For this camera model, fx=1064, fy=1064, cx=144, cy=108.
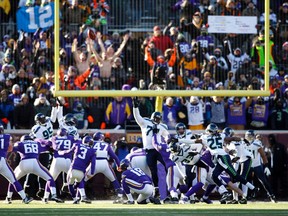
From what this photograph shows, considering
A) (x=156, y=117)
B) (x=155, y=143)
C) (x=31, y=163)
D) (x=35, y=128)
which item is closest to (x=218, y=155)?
(x=155, y=143)

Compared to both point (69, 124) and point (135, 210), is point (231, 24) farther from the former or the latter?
point (135, 210)

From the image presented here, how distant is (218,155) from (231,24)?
221cm

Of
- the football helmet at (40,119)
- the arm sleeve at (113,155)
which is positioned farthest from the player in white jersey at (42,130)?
the arm sleeve at (113,155)

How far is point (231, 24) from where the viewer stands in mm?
17516

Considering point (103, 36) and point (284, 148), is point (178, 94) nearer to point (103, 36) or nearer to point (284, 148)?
point (103, 36)

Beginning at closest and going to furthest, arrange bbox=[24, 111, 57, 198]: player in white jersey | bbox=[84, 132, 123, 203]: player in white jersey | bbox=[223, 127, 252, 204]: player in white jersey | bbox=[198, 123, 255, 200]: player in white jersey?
bbox=[198, 123, 255, 200]: player in white jersey
bbox=[84, 132, 123, 203]: player in white jersey
bbox=[223, 127, 252, 204]: player in white jersey
bbox=[24, 111, 57, 198]: player in white jersey

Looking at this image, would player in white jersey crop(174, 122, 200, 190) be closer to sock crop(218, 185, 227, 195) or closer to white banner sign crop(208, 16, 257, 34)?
sock crop(218, 185, 227, 195)

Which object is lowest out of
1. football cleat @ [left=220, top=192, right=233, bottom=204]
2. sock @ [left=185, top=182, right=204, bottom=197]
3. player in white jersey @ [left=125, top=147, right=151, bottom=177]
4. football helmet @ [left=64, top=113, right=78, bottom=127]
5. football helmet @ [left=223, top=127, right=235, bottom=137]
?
football cleat @ [left=220, top=192, right=233, bottom=204]

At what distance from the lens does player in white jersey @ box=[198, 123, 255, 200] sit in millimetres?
17859

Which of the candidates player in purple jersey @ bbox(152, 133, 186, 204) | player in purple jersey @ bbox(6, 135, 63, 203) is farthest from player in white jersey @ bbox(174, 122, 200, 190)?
player in purple jersey @ bbox(6, 135, 63, 203)

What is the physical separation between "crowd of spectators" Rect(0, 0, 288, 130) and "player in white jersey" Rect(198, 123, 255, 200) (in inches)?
37.0

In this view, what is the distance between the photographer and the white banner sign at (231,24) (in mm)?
17609

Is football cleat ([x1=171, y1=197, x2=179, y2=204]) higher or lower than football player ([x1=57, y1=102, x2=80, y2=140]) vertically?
lower

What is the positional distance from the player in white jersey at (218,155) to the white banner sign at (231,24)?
1666 millimetres
